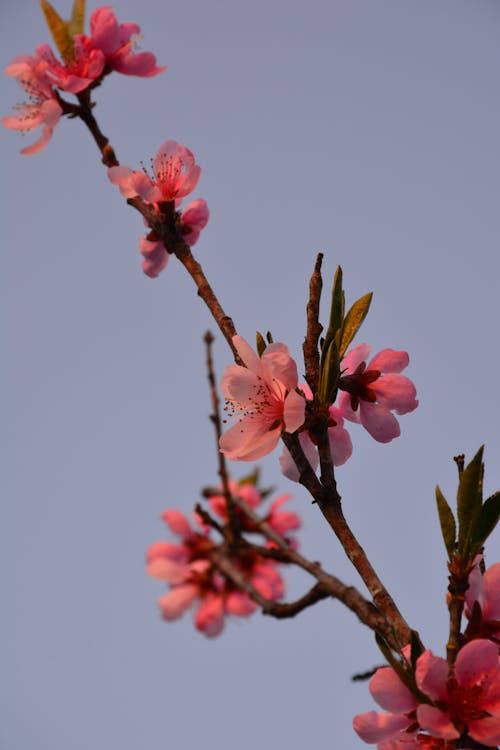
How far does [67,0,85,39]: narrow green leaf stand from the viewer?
6.97ft

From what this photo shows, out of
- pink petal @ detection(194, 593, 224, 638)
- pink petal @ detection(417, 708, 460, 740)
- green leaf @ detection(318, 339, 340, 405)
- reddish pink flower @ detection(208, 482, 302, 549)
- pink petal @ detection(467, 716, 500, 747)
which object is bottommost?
pink petal @ detection(467, 716, 500, 747)

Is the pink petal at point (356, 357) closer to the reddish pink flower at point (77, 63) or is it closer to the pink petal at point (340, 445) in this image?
the pink petal at point (340, 445)

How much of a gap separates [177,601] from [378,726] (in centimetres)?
342

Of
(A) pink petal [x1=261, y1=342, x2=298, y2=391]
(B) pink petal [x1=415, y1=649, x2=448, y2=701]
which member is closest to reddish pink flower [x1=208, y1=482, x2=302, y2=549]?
(A) pink petal [x1=261, y1=342, x2=298, y2=391]

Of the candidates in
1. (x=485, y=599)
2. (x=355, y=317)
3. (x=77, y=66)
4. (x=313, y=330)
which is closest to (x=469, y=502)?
(x=485, y=599)

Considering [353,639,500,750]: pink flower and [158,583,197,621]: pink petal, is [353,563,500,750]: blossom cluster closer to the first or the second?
[353,639,500,750]: pink flower

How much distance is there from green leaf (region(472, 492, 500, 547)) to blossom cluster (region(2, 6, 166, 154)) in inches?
62.1

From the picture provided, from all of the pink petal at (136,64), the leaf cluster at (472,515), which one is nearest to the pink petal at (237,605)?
the pink petal at (136,64)

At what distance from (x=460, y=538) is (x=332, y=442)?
1.78ft

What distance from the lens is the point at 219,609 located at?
4.58 m

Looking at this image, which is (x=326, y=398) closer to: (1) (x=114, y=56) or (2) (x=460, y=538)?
(2) (x=460, y=538)

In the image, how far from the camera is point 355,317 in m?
1.62

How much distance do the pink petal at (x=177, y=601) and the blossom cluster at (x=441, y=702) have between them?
338 centimetres

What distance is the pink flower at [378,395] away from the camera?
1748 mm
